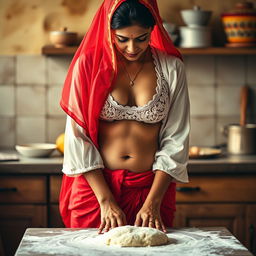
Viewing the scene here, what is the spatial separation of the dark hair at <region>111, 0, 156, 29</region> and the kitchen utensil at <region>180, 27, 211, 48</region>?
4.39 feet

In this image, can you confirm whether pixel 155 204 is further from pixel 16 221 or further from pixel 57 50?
pixel 57 50

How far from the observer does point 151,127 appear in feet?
7.59

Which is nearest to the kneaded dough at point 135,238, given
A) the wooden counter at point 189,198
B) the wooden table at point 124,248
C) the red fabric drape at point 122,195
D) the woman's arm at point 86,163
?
the wooden table at point 124,248

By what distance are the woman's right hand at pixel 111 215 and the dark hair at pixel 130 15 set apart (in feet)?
2.07

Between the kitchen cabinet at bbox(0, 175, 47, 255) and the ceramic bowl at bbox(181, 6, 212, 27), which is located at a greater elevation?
the ceramic bowl at bbox(181, 6, 212, 27)

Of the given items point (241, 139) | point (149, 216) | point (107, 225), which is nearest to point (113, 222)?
point (107, 225)

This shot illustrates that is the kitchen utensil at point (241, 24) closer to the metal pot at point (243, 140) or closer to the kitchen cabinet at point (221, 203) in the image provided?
the metal pot at point (243, 140)

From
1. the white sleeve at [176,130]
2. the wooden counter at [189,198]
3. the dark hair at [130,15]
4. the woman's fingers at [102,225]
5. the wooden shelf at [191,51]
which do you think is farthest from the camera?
the wooden shelf at [191,51]

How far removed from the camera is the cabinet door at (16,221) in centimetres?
313

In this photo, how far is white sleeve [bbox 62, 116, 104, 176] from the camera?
7.29 feet

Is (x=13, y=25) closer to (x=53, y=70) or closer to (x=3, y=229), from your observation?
(x=53, y=70)

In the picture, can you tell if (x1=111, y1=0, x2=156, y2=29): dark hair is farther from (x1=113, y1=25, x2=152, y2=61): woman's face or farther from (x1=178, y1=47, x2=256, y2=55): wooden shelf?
(x1=178, y1=47, x2=256, y2=55): wooden shelf

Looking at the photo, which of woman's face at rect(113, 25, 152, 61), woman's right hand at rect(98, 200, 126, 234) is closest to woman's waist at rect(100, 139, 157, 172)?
woman's right hand at rect(98, 200, 126, 234)

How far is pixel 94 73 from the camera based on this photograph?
2271mm
